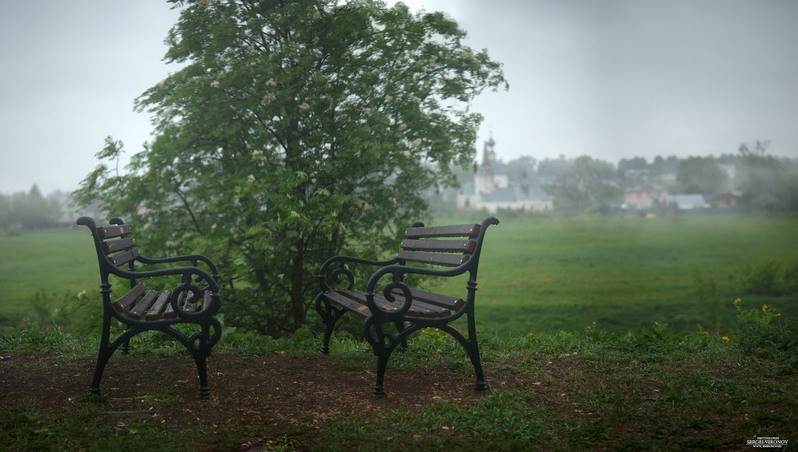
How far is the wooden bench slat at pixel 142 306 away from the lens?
4056 mm

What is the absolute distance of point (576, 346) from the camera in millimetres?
5742

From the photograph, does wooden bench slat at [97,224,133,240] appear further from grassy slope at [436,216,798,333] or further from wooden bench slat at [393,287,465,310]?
grassy slope at [436,216,798,333]

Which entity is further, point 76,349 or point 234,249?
point 234,249

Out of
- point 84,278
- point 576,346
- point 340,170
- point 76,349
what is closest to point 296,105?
point 340,170

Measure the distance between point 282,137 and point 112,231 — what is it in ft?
11.0

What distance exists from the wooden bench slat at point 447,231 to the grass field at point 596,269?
433 inches

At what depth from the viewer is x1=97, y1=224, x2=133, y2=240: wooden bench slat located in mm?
4137

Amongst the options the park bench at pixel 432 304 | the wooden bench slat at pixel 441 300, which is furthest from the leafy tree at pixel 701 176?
the park bench at pixel 432 304

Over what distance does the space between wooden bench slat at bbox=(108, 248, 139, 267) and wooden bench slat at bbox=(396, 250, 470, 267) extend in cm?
209

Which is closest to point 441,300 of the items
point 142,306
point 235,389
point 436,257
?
point 436,257

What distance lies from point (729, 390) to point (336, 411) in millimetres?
2539

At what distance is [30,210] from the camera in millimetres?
16609

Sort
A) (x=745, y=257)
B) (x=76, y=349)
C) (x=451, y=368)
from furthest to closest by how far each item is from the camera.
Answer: (x=745, y=257), (x=76, y=349), (x=451, y=368)

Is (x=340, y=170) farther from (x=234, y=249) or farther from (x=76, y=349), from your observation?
(x=76, y=349)
